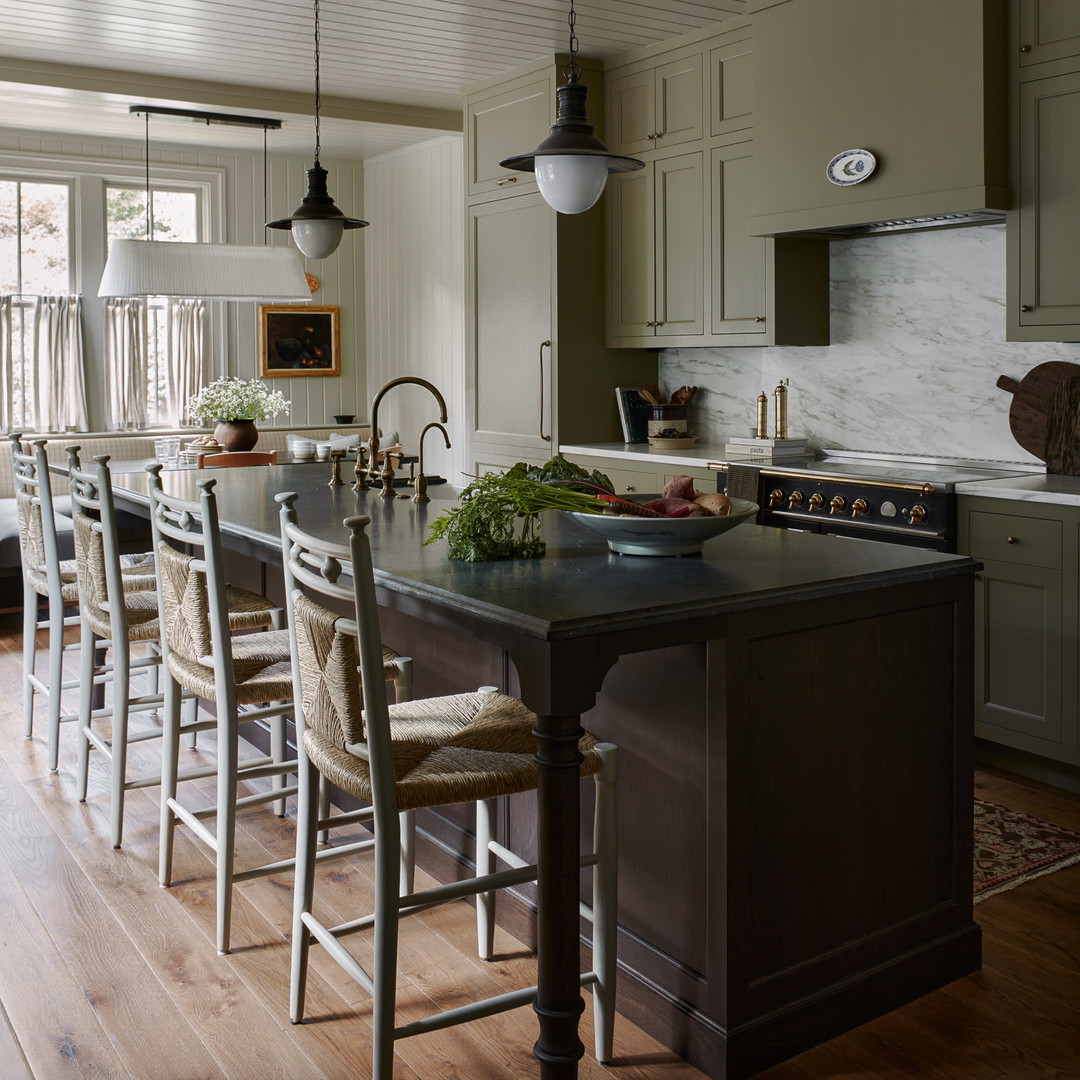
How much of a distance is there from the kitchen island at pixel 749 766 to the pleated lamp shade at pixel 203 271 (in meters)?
4.23

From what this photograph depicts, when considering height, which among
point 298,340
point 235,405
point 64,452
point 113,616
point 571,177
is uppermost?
point 298,340

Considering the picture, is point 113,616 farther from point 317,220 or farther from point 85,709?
point 317,220

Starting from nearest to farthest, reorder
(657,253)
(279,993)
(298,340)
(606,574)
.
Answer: (606,574), (279,993), (657,253), (298,340)

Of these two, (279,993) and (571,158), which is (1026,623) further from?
(279,993)

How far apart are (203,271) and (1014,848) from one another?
501 cm

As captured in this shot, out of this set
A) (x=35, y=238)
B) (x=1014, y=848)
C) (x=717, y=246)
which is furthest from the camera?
(x=35, y=238)

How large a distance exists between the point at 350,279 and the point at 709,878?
23.6ft

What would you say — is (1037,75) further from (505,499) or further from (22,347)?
(22,347)

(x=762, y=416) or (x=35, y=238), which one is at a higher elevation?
(x=35, y=238)

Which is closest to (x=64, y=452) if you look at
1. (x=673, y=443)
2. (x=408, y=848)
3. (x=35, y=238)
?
(x=35, y=238)

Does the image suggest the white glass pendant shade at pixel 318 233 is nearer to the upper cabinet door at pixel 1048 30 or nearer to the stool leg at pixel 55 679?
the stool leg at pixel 55 679

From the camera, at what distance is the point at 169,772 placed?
120 inches

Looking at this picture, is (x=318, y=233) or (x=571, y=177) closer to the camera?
(x=571, y=177)

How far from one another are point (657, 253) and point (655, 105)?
25.5 inches
